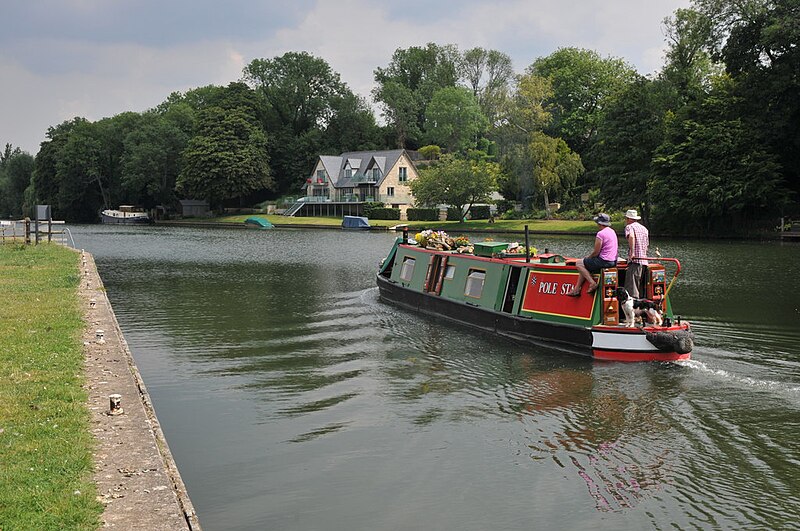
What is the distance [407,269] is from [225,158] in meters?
77.2

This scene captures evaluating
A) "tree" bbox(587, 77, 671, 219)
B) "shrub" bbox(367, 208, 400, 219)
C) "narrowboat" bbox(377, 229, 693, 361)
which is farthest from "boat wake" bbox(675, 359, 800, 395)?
"shrub" bbox(367, 208, 400, 219)

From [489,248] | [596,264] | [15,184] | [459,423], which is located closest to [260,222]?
[489,248]

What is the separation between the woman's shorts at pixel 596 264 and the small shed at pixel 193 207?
99.0m

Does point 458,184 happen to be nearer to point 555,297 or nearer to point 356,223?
point 356,223

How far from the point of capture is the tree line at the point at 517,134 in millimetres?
51500

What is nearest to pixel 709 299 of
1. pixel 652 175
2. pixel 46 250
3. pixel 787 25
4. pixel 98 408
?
pixel 98 408

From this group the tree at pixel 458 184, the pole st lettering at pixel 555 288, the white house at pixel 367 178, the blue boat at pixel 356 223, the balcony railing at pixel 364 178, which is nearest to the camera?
the pole st lettering at pixel 555 288

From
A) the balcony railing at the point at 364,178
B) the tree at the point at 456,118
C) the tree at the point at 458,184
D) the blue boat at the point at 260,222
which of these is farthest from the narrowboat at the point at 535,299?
the tree at the point at 456,118

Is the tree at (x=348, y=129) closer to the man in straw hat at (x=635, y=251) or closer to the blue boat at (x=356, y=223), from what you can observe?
the blue boat at (x=356, y=223)

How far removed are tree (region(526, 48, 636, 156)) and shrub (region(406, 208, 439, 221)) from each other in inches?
744

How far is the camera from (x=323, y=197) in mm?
99500

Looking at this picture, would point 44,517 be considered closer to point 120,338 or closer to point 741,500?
point 741,500

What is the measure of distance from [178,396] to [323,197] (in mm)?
87828

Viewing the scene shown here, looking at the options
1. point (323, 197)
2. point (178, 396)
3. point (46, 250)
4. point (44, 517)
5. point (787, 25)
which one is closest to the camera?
point (44, 517)
